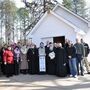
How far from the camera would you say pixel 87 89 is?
46.7ft

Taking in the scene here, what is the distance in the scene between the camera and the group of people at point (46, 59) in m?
18.3

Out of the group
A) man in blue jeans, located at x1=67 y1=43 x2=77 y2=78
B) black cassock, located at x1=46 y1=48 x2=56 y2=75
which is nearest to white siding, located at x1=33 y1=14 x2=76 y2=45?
black cassock, located at x1=46 y1=48 x2=56 y2=75

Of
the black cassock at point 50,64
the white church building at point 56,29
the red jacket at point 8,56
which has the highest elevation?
the white church building at point 56,29

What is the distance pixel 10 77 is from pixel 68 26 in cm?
960

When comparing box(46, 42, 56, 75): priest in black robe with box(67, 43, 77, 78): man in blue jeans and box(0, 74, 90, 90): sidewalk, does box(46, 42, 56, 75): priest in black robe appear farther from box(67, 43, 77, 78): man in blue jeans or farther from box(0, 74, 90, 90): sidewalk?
box(67, 43, 77, 78): man in blue jeans

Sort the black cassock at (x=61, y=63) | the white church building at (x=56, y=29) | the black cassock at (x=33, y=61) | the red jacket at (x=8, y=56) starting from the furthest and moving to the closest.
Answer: the white church building at (x=56, y=29) < the black cassock at (x=33, y=61) < the red jacket at (x=8, y=56) < the black cassock at (x=61, y=63)

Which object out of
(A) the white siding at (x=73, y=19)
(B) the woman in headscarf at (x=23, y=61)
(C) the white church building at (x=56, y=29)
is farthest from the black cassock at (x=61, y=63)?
(A) the white siding at (x=73, y=19)

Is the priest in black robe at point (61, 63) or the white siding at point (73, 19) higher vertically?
the white siding at point (73, 19)

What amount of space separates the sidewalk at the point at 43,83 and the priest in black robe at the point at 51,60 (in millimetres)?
630

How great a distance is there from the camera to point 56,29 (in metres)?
27.7

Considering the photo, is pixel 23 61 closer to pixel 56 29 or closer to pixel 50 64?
pixel 50 64

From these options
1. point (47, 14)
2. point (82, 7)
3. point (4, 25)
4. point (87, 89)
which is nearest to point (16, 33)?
point (4, 25)

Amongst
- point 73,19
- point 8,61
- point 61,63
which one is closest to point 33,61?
point 8,61

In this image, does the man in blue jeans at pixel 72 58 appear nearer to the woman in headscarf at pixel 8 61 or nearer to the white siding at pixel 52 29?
the woman in headscarf at pixel 8 61
